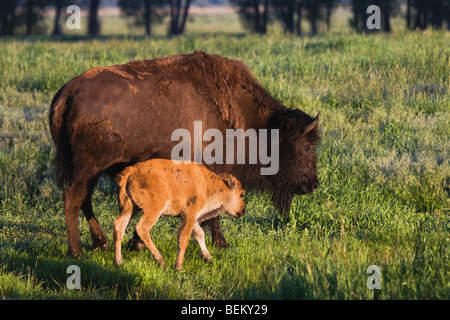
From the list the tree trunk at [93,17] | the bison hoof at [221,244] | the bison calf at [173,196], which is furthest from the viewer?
the tree trunk at [93,17]

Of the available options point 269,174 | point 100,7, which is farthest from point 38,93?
point 100,7

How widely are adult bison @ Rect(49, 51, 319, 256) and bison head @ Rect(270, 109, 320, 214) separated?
11 mm

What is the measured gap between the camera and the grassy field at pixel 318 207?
5.10m

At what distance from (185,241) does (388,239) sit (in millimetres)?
2224

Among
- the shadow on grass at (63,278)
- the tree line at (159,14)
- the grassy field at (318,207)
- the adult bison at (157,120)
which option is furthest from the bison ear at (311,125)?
the tree line at (159,14)

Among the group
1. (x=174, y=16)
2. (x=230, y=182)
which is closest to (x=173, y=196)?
(x=230, y=182)

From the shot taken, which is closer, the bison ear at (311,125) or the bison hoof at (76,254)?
the bison hoof at (76,254)

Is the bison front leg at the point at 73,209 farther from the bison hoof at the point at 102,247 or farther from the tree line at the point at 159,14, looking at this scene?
the tree line at the point at 159,14

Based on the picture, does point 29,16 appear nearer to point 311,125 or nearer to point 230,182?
point 311,125

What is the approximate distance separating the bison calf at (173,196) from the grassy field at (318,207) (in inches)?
11.0

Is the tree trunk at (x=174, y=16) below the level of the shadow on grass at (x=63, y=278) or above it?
above

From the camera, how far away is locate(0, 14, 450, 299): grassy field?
16.7 ft

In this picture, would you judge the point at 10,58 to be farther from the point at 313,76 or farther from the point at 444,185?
the point at 444,185
